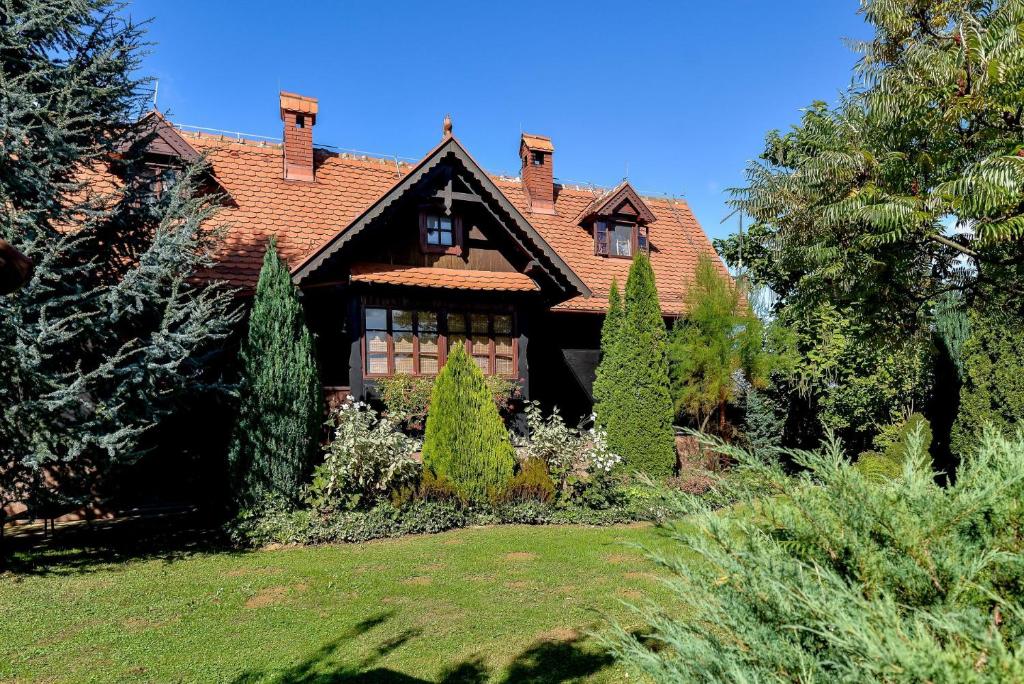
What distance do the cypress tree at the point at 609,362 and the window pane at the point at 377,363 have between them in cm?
454

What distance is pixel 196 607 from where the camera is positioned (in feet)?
22.2

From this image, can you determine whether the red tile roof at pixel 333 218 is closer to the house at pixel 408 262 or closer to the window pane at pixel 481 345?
the house at pixel 408 262

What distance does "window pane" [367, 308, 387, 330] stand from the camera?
12.7m

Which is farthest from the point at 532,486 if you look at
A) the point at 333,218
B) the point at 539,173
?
the point at 539,173

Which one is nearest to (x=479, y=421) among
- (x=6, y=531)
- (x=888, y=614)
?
(x=6, y=531)

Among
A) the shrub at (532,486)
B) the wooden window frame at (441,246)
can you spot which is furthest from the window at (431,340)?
the shrub at (532,486)

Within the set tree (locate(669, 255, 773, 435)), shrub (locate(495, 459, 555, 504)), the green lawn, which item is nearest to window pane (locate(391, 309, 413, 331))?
shrub (locate(495, 459, 555, 504))

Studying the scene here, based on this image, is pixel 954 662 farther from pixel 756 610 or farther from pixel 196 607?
pixel 196 607

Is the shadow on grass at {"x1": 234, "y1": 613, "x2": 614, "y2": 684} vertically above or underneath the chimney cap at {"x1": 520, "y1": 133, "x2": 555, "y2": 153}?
underneath

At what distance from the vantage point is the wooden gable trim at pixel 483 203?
38.5 ft

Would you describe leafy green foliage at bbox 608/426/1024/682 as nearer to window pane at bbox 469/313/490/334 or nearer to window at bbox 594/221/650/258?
window pane at bbox 469/313/490/334

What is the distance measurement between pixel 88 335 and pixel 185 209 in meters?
2.38

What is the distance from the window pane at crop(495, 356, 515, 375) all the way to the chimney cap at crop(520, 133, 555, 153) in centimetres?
775

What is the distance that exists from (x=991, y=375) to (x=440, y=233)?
12156mm
